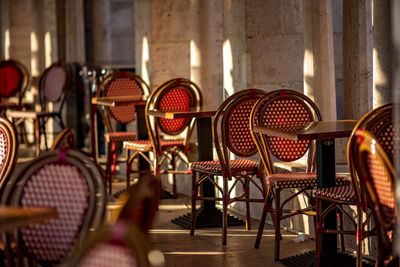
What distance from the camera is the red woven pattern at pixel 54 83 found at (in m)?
9.82

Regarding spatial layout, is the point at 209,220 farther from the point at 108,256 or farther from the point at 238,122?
the point at 108,256

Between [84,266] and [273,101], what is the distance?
2756 millimetres

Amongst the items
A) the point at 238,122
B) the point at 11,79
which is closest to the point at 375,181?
the point at 238,122

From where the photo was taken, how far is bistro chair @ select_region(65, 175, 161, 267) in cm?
223

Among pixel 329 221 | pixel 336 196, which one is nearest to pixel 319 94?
pixel 329 221

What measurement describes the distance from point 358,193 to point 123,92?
4.05 meters

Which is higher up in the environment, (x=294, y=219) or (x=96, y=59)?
(x=96, y=59)

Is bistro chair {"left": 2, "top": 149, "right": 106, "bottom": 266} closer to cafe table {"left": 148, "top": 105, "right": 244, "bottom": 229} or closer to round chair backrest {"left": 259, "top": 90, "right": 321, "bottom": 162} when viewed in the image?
round chair backrest {"left": 259, "top": 90, "right": 321, "bottom": 162}

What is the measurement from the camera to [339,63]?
776 cm

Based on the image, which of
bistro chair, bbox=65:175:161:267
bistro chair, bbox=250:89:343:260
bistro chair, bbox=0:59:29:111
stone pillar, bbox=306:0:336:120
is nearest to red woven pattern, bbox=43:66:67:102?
bistro chair, bbox=0:59:29:111

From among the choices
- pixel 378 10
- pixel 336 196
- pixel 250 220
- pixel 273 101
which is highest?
pixel 378 10

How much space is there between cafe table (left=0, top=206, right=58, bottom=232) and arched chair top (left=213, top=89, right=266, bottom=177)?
2.57 metres

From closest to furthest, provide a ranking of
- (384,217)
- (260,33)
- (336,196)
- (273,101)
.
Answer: (384,217)
(336,196)
(273,101)
(260,33)

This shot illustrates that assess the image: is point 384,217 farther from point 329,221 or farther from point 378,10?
point 378,10
